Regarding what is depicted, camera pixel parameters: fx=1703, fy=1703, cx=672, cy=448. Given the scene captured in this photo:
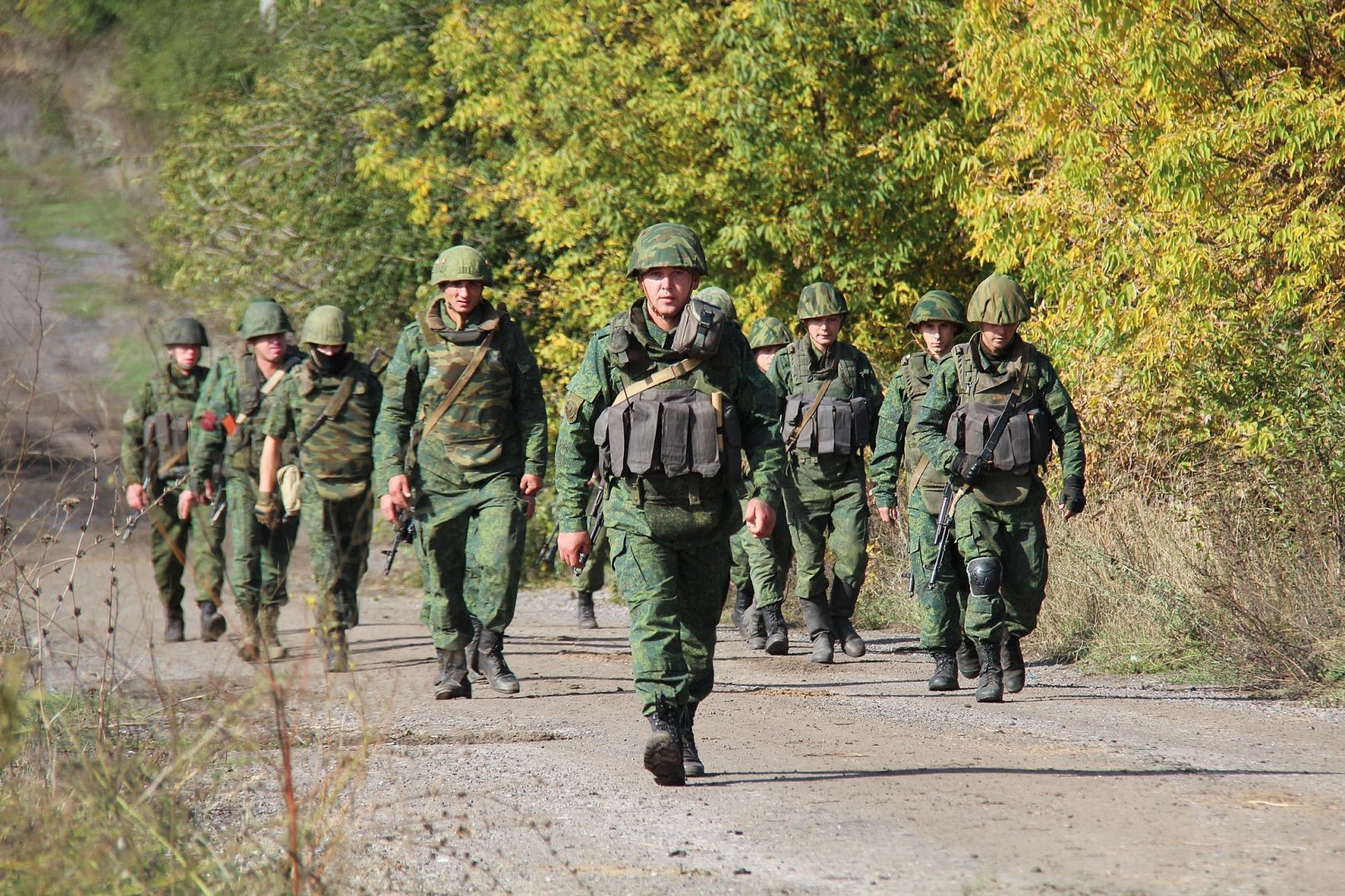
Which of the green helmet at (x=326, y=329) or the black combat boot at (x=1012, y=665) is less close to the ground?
the green helmet at (x=326, y=329)

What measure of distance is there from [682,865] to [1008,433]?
388 centimetres

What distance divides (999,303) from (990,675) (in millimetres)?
1870

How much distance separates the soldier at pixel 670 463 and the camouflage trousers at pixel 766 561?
4.26 m

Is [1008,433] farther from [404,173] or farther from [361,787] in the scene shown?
[404,173]

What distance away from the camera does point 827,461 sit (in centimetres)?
1095

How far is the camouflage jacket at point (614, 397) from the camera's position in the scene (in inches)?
259

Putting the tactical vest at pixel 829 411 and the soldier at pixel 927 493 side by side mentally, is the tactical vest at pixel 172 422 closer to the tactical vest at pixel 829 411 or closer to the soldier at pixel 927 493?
the tactical vest at pixel 829 411

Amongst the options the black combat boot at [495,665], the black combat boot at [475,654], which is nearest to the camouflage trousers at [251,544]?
the black combat boot at [475,654]

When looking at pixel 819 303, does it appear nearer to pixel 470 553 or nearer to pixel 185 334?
pixel 470 553

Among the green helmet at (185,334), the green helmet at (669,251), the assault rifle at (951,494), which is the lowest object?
the assault rifle at (951,494)

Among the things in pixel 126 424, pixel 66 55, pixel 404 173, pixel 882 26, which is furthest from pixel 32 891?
pixel 404 173

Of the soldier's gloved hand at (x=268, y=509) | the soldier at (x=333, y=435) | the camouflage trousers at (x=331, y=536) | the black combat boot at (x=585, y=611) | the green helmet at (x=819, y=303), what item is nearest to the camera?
the camouflage trousers at (x=331, y=536)

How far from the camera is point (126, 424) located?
1280cm

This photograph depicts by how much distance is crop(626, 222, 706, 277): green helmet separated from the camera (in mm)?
6461
